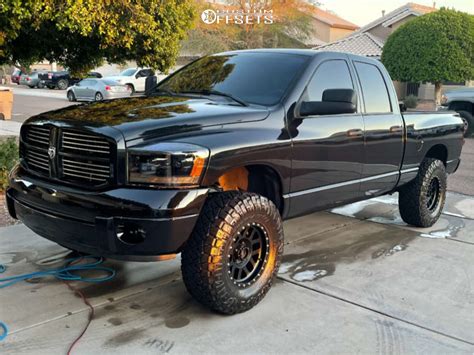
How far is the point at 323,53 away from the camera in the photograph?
4.75m

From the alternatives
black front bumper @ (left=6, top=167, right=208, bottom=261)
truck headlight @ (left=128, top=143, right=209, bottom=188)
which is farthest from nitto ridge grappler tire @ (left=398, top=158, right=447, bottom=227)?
truck headlight @ (left=128, top=143, right=209, bottom=188)

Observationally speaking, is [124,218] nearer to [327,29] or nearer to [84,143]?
[84,143]

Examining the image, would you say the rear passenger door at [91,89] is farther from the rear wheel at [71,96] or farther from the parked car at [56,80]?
the parked car at [56,80]

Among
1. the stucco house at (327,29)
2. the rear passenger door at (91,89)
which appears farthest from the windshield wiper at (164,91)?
the stucco house at (327,29)

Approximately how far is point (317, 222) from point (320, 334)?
9.25 ft

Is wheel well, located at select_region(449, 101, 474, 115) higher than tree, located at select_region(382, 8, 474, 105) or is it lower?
lower

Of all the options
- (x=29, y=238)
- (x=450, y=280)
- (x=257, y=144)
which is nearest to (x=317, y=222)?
(x=450, y=280)

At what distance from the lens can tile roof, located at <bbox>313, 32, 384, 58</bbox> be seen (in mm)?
29000

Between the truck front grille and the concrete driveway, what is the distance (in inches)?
38.0

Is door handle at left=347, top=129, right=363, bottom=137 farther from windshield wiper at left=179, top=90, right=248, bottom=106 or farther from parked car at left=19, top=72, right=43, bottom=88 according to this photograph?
parked car at left=19, top=72, right=43, bottom=88

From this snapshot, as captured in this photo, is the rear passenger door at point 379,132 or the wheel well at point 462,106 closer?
the rear passenger door at point 379,132

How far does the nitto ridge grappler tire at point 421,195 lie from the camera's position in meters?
5.89

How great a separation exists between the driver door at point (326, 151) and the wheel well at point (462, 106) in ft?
35.0

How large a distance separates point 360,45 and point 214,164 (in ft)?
93.5
